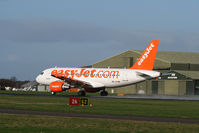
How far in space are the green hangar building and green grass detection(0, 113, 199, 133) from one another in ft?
198

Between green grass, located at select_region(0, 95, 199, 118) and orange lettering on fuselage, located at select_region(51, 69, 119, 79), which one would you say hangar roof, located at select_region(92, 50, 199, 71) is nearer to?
orange lettering on fuselage, located at select_region(51, 69, 119, 79)

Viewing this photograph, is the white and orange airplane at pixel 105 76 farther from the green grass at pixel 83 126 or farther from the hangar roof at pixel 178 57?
the green grass at pixel 83 126

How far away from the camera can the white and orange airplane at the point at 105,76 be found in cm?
6975

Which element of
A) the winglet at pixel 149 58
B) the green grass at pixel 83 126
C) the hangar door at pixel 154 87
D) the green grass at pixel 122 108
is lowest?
the green grass at pixel 83 126

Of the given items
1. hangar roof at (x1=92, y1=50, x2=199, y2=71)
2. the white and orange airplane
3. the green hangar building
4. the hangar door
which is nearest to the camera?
the white and orange airplane

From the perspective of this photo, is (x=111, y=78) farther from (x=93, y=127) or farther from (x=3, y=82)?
(x=3, y=82)

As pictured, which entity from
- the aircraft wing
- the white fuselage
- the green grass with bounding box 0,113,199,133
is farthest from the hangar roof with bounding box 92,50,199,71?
the green grass with bounding box 0,113,199,133

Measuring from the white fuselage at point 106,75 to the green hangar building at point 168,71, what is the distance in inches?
787

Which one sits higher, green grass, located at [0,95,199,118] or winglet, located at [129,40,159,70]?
winglet, located at [129,40,159,70]

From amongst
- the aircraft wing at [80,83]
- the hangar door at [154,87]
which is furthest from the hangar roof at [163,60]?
the aircraft wing at [80,83]

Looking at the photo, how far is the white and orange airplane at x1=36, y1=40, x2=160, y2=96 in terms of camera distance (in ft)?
229

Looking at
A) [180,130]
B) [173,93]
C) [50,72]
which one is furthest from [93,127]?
[173,93]

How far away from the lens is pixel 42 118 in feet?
101

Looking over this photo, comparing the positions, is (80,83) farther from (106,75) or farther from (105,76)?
(106,75)
